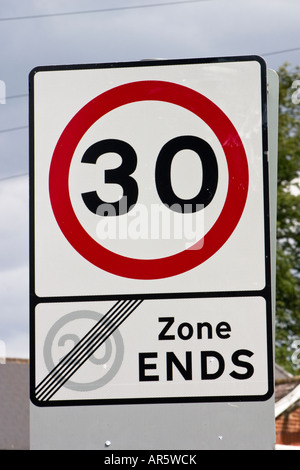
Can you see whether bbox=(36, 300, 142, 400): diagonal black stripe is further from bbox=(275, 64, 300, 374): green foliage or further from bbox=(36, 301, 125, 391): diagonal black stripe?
bbox=(275, 64, 300, 374): green foliage

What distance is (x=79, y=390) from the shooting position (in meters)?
2.29

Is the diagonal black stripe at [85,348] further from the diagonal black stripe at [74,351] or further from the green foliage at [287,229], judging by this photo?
the green foliage at [287,229]

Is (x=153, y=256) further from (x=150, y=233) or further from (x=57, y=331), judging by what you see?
(x=57, y=331)

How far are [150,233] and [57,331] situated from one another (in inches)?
13.6

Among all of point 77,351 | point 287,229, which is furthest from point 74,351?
point 287,229

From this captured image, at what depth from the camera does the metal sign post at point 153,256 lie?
2268 millimetres

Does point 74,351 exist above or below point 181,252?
below

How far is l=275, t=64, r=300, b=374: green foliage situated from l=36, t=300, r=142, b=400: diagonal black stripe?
23.3m

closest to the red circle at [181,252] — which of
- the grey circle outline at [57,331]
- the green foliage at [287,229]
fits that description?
the grey circle outline at [57,331]

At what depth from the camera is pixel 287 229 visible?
1064 inches

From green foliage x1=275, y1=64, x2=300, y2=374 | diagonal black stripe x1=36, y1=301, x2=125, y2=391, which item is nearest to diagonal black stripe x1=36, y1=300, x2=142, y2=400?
diagonal black stripe x1=36, y1=301, x2=125, y2=391

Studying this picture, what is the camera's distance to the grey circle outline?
229 centimetres
